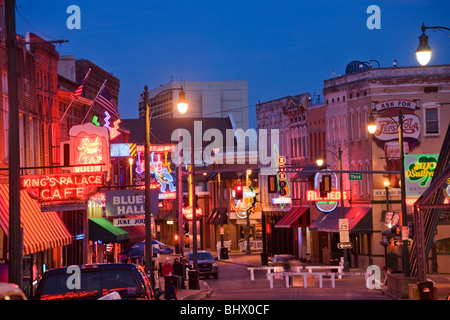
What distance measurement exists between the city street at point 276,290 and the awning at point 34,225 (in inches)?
278

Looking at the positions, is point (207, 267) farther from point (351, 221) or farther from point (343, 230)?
point (351, 221)

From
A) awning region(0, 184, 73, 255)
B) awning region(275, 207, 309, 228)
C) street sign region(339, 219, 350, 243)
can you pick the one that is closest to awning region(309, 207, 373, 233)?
awning region(275, 207, 309, 228)

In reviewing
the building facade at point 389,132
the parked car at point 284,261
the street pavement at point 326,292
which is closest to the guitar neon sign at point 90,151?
the street pavement at point 326,292

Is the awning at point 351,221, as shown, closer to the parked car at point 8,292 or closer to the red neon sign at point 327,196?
the red neon sign at point 327,196

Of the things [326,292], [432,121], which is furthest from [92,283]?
[432,121]

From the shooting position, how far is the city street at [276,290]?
3453cm

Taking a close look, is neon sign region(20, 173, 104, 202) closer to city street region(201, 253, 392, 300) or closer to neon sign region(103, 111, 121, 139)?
city street region(201, 253, 392, 300)

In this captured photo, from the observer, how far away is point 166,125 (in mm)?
121250

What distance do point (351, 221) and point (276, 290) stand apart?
19.1m
